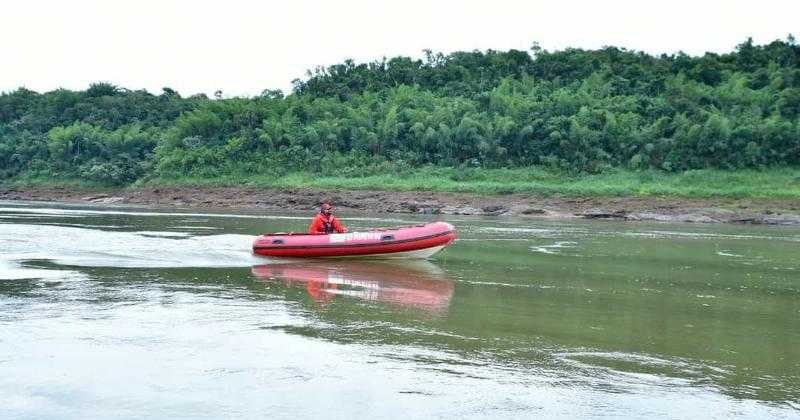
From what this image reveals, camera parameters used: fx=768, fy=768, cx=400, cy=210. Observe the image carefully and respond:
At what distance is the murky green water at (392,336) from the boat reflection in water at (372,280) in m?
0.06

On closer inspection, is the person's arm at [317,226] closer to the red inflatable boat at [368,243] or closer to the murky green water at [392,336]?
the red inflatable boat at [368,243]

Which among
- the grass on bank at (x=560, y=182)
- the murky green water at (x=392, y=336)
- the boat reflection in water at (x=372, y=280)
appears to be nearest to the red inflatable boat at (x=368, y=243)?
the boat reflection in water at (x=372, y=280)

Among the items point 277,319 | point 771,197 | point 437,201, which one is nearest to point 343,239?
point 277,319

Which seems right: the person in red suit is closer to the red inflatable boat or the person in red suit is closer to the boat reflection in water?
the red inflatable boat

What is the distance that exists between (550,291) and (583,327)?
9.17 feet

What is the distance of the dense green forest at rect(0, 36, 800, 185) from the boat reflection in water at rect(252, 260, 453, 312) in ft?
88.6

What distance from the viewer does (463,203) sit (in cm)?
3581

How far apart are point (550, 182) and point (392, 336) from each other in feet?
103

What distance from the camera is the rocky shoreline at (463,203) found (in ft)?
102

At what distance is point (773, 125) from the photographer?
38.6 meters

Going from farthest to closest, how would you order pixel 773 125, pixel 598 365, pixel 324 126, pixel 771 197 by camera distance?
pixel 324 126, pixel 773 125, pixel 771 197, pixel 598 365

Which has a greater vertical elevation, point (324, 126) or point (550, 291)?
point (324, 126)

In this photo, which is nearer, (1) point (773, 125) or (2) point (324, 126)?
(1) point (773, 125)

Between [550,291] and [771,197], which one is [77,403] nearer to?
[550,291]
